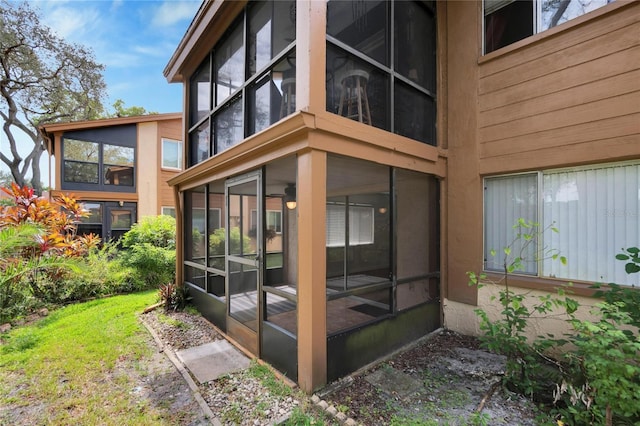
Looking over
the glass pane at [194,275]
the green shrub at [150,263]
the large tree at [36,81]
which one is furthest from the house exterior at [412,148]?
the large tree at [36,81]

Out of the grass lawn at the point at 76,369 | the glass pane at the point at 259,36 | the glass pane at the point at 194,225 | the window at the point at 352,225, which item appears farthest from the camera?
the window at the point at 352,225

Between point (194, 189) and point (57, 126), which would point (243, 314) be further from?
point (57, 126)

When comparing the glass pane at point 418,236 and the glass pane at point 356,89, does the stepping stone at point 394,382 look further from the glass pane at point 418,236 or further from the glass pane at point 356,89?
the glass pane at point 356,89

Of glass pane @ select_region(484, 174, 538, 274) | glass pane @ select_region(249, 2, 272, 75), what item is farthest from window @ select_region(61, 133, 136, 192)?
glass pane @ select_region(484, 174, 538, 274)

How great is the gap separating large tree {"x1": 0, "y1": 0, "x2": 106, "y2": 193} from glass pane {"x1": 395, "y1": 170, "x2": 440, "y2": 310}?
16.9 meters

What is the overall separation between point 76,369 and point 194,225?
3.22m

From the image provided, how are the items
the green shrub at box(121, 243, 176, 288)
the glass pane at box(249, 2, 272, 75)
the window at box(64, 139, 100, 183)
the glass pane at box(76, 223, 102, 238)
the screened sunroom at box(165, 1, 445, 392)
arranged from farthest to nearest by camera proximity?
the window at box(64, 139, 100, 183) → the glass pane at box(76, 223, 102, 238) → the green shrub at box(121, 243, 176, 288) → the glass pane at box(249, 2, 272, 75) → the screened sunroom at box(165, 1, 445, 392)

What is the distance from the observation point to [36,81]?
14117 millimetres

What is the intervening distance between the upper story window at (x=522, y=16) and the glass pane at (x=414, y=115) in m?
1.18

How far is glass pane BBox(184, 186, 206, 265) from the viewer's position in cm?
617

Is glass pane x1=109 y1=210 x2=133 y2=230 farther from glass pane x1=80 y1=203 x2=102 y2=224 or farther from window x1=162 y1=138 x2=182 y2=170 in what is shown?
window x1=162 y1=138 x2=182 y2=170

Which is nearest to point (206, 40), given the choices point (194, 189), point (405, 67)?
point (194, 189)

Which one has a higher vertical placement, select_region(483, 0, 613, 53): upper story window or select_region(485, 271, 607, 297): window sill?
select_region(483, 0, 613, 53): upper story window

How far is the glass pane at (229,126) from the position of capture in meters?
4.35
